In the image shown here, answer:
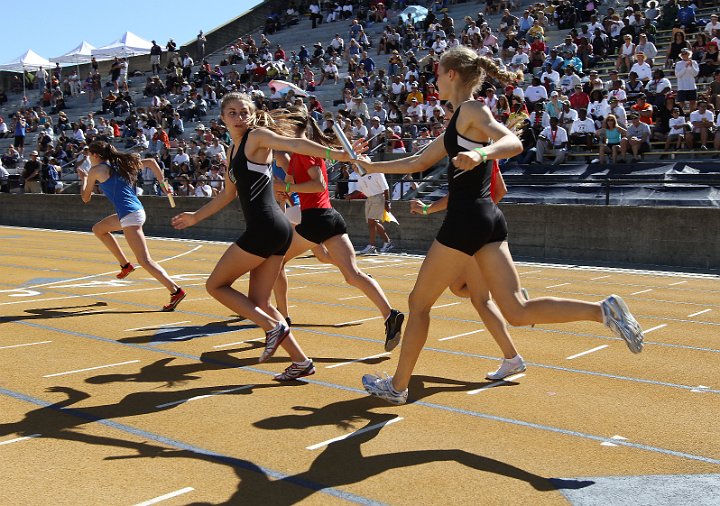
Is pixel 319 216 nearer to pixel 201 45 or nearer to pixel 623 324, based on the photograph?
pixel 623 324

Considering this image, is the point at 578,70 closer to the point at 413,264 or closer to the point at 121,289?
the point at 413,264

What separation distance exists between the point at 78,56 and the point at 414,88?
25389 mm

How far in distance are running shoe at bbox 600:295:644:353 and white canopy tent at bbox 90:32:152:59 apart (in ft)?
135

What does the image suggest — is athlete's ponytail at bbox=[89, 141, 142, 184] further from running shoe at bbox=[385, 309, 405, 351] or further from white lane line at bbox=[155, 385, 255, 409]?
white lane line at bbox=[155, 385, 255, 409]

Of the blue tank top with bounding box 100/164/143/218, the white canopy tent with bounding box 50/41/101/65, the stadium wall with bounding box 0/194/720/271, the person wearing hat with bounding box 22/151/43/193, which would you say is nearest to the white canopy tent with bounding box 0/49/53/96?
the white canopy tent with bounding box 50/41/101/65

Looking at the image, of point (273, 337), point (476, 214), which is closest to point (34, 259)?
point (273, 337)

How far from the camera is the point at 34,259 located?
1691 centimetres

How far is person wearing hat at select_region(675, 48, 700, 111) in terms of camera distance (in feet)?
61.4

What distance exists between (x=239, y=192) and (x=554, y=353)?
3.18 metres

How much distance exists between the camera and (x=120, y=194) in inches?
413

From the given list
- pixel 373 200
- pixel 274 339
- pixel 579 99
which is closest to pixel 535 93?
pixel 579 99

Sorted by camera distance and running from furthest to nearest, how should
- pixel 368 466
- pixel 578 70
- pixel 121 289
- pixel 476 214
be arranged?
pixel 578 70 < pixel 121 289 < pixel 476 214 < pixel 368 466

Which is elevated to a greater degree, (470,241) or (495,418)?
(470,241)

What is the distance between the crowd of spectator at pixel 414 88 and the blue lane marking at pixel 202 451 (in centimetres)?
288
